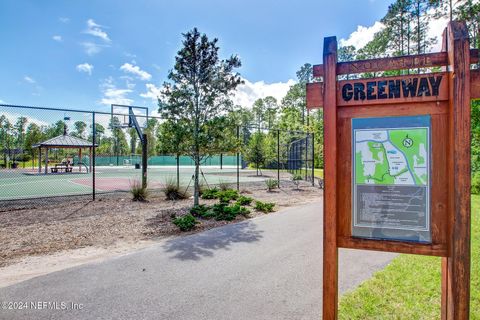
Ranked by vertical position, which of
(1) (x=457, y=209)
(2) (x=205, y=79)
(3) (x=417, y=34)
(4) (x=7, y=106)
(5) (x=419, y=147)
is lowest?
(1) (x=457, y=209)

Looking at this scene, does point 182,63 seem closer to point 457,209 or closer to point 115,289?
point 115,289

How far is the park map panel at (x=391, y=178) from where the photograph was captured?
2006 millimetres

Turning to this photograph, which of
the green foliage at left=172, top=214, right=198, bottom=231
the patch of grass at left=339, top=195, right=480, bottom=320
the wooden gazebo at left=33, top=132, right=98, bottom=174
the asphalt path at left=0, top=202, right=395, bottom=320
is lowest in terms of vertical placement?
the asphalt path at left=0, top=202, right=395, bottom=320

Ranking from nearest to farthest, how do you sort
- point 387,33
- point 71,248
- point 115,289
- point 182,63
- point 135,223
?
1. point 115,289
2. point 71,248
3. point 135,223
4. point 182,63
5. point 387,33

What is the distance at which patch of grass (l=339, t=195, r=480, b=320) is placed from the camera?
2.70 meters

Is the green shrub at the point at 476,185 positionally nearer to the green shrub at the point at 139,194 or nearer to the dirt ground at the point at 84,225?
the dirt ground at the point at 84,225

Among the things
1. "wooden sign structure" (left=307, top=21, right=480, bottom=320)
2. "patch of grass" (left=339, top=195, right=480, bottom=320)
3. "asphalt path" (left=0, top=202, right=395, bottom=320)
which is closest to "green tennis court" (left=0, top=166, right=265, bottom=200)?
"asphalt path" (left=0, top=202, right=395, bottom=320)

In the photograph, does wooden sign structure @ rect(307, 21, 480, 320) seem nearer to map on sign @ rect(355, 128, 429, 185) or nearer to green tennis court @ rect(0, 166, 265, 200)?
map on sign @ rect(355, 128, 429, 185)

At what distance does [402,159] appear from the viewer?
2043 millimetres

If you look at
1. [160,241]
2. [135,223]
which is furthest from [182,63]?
[160,241]

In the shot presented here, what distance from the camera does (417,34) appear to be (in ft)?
66.8

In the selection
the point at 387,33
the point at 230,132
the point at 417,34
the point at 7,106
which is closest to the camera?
the point at 7,106

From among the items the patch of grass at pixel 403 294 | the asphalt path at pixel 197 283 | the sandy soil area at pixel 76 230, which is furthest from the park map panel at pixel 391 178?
the sandy soil area at pixel 76 230

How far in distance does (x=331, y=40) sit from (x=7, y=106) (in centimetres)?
880
